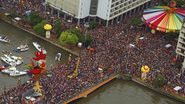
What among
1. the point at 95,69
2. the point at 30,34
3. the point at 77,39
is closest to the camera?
the point at 95,69

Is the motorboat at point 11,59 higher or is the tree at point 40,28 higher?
the tree at point 40,28

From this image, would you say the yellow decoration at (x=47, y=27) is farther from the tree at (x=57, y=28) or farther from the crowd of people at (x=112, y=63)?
the crowd of people at (x=112, y=63)

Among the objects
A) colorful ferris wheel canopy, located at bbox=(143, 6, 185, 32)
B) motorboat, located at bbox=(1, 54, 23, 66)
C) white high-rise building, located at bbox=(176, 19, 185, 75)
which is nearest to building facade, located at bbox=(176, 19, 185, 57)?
white high-rise building, located at bbox=(176, 19, 185, 75)

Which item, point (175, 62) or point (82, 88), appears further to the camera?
point (175, 62)

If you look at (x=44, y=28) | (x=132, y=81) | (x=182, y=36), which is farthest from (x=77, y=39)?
(x=182, y=36)

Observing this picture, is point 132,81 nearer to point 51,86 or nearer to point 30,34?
point 51,86

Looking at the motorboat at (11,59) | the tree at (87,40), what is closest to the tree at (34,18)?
the tree at (87,40)

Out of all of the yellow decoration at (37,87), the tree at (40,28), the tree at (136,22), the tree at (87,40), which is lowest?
the yellow decoration at (37,87)
